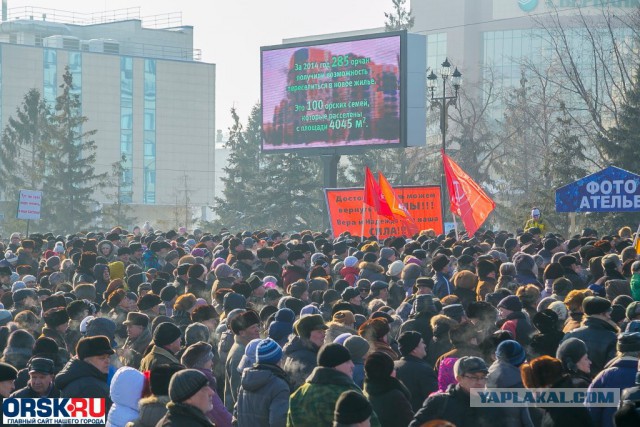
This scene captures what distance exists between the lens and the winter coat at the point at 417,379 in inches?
354

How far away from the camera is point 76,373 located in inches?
336

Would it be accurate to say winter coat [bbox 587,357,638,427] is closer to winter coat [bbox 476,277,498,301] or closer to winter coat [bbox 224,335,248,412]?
winter coat [bbox 224,335,248,412]

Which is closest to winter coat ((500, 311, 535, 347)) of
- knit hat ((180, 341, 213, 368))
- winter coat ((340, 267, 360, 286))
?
knit hat ((180, 341, 213, 368))

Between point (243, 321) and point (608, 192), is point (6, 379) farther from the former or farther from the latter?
point (608, 192)

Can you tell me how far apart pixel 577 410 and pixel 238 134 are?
192ft

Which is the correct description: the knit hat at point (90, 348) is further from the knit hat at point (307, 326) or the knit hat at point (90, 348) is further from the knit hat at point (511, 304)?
the knit hat at point (511, 304)

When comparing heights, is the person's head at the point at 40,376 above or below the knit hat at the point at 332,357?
below

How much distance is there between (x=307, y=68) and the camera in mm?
35219

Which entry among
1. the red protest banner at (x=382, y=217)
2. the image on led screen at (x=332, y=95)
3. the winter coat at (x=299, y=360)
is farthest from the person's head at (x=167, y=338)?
the image on led screen at (x=332, y=95)

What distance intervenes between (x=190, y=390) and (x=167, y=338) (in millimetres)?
2494

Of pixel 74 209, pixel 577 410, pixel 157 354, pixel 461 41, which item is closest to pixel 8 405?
pixel 157 354

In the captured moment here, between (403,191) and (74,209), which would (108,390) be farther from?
(74,209)

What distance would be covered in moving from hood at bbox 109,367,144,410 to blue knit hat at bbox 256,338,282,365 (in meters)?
0.96

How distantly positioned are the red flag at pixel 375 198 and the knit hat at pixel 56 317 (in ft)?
Answer: 45.8
